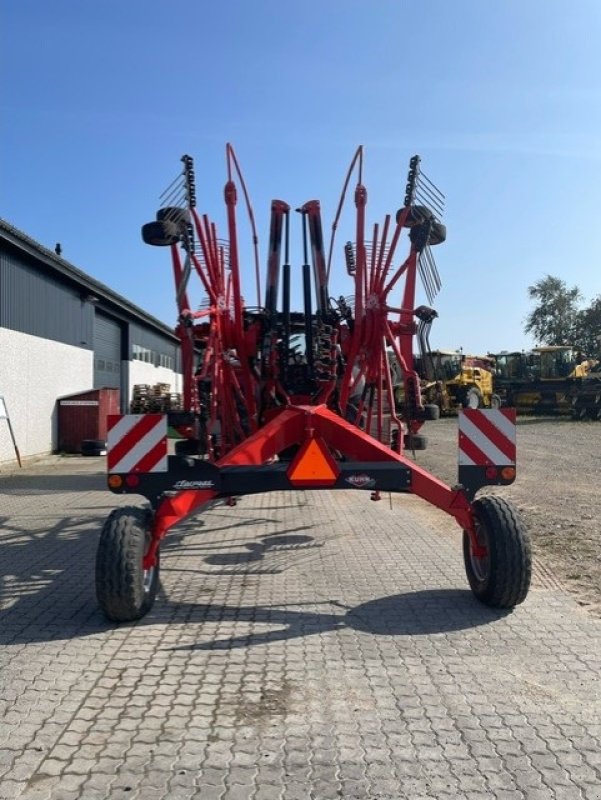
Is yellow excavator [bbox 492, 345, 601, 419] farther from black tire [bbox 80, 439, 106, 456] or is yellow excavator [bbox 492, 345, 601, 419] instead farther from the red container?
black tire [bbox 80, 439, 106, 456]

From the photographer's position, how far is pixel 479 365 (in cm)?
3541

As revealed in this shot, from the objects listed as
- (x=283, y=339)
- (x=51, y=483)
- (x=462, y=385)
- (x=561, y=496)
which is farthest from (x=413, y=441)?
(x=462, y=385)

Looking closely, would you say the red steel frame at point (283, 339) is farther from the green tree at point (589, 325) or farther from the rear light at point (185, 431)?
the green tree at point (589, 325)

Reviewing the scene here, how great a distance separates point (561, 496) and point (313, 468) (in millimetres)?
6901

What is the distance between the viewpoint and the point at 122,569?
4727 mm

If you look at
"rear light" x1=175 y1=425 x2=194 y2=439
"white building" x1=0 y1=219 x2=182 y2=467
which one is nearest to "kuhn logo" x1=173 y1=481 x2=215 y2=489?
"rear light" x1=175 y1=425 x2=194 y2=439

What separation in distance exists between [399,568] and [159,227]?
12.4ft

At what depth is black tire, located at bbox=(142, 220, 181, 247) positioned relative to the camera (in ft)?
23.1

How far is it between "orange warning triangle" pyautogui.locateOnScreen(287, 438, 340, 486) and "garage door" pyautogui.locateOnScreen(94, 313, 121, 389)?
2086cm

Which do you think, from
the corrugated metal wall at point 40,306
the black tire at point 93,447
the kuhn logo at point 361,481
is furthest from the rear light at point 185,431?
the black tire at point 93,447

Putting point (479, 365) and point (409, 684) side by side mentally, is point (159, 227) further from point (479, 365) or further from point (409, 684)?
point (479, 365)

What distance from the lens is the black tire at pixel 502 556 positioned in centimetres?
504

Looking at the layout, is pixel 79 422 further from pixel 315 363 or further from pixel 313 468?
pixel 313 468

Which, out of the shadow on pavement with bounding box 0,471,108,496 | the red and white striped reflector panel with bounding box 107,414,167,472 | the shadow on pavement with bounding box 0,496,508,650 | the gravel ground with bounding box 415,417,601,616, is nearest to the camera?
the shadow on pavement with bounding box 0,496,508,650
